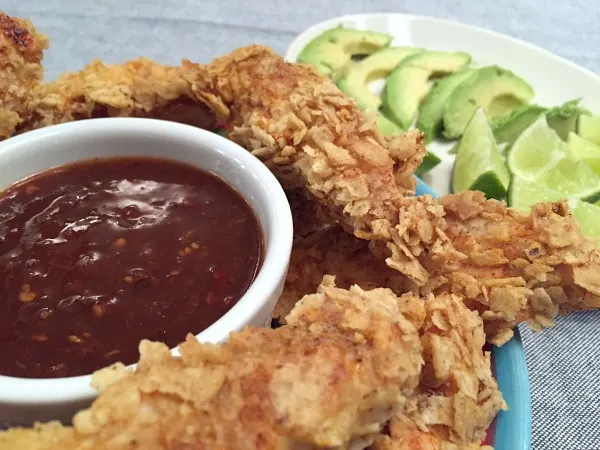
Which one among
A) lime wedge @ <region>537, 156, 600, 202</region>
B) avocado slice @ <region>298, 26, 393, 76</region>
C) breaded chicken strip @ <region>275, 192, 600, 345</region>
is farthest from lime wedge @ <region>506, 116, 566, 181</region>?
breaded chicken strip @ <region>275, 192, 600, 345</region>

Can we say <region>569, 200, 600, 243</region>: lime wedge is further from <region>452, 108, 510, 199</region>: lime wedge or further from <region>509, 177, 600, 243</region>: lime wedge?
<region>452, 108, 510, 199</region>: lime wedge

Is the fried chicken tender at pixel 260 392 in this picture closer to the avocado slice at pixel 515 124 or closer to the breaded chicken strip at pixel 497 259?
the breaded chicken strip at pixel 497 259

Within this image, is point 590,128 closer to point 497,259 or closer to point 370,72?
point 370,72

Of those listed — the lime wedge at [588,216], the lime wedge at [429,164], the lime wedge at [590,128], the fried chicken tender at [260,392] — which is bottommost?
the lime wedge at [429,164]

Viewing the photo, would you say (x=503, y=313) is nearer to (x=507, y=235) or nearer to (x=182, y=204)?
(x=507, y=235)

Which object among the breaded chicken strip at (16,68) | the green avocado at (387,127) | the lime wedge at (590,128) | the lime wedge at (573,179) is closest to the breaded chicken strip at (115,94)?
the breaded chicken strip at (16,68)

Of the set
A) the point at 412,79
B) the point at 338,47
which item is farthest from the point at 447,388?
the point at 338,47
